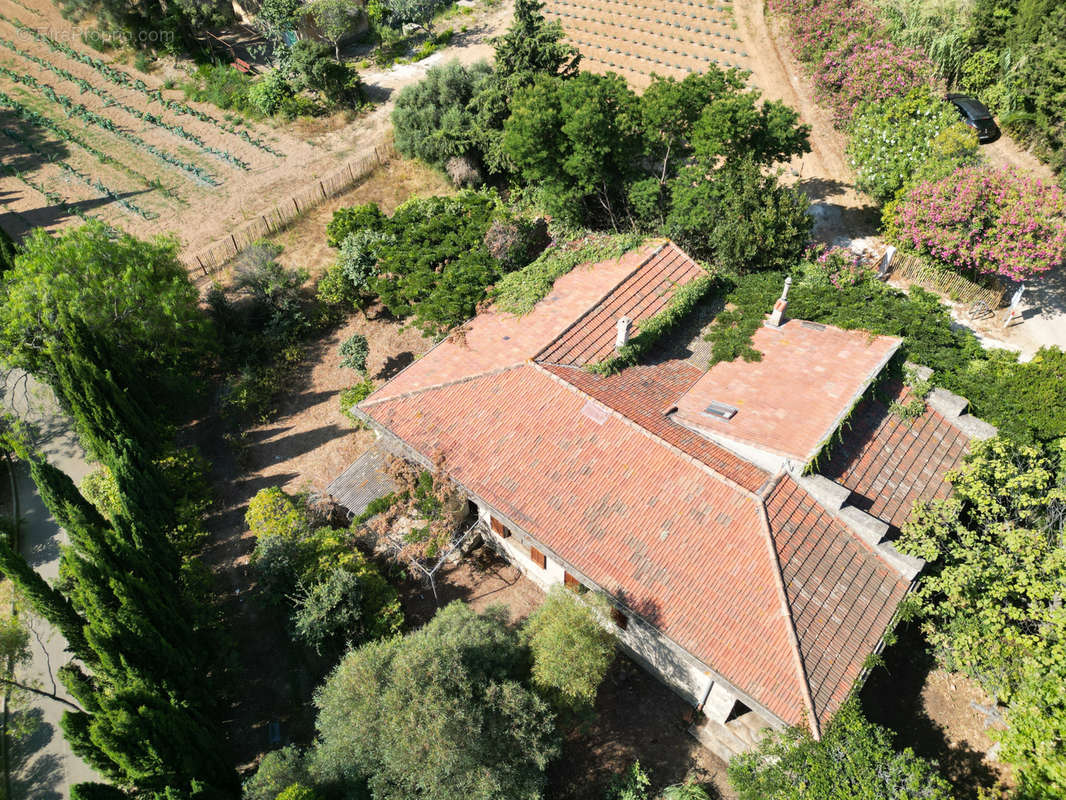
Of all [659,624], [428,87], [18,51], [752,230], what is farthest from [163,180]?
[659,624]

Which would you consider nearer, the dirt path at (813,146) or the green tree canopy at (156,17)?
the dirt path at (813,146)

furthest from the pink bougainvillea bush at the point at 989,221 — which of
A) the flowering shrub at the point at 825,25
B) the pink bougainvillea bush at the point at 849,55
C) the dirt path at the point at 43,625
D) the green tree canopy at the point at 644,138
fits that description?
the dirt path at the point at 43,625

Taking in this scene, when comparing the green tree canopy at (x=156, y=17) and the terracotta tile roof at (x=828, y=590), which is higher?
the green tree canopy at (x=156, y=17)

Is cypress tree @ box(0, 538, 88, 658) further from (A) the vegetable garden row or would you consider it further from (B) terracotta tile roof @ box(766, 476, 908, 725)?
(A) the vegetable garden row

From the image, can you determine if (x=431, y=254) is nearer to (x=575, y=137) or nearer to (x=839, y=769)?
(x=575, y=137)

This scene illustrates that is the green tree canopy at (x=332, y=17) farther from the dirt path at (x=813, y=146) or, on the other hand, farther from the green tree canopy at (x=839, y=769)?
the green tree canopy at (x=839, y=769)
